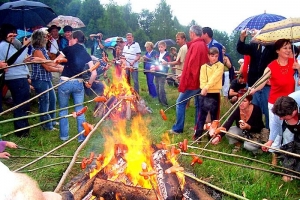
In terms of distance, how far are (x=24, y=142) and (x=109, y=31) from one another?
44572 mm

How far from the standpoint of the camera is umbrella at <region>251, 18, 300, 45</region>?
4875 mm

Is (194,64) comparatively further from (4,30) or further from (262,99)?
(4,30)

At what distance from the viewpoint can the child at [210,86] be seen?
20.2ft

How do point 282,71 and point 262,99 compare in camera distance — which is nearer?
point 282,71

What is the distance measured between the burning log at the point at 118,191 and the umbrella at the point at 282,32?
320 cm

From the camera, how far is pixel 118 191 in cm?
360

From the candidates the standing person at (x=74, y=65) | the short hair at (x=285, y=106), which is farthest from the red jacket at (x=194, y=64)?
the short hair at (x=285, y=106)

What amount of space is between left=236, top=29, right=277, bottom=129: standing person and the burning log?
11.7ft

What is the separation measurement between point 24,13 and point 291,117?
7.00 metres

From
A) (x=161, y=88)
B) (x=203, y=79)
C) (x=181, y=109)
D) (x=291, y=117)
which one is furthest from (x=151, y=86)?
(x=291, y=117)

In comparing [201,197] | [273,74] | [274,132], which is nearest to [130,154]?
[201,197]

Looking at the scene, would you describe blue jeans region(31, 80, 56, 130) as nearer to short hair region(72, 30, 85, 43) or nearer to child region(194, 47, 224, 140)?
short hair region(72, 30, 85, 43)

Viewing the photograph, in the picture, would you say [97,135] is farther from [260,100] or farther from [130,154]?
[260,100]

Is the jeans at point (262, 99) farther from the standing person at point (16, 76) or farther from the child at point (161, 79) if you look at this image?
the standing person at point (16, 76)
